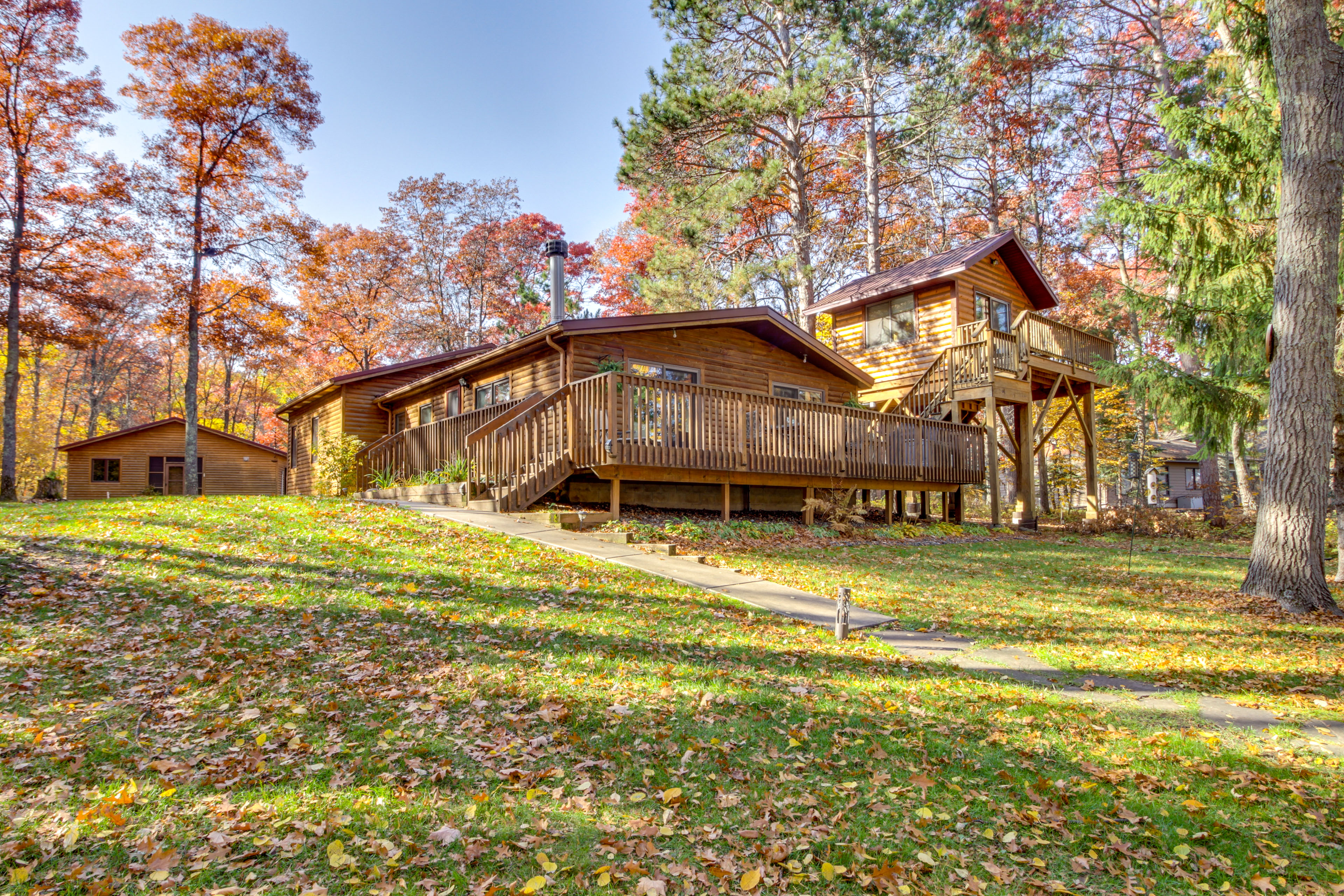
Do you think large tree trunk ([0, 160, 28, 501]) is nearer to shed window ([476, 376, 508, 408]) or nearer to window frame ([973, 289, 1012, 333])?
shed window ([476, 376, 508, 408])

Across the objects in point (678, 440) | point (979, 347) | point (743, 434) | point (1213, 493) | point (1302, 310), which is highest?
point (979, 347)

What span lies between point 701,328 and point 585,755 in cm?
1310

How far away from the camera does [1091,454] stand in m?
20.4

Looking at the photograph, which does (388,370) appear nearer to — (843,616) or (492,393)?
(492,393)

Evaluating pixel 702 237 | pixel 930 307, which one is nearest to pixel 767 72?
pixel 702 237

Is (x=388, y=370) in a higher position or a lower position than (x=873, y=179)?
lower

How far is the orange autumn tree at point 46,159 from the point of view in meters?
17.8

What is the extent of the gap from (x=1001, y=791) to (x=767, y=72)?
24258mm

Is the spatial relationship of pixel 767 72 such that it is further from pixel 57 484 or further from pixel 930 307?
pixel 57 484

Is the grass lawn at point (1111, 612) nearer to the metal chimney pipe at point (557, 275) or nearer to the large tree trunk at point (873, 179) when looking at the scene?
the metal chimney pipe at point (557, 275)

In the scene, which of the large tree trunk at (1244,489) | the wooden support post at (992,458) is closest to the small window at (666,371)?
the wooden support post at (992,458)

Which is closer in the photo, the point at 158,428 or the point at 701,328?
the point at 701,328

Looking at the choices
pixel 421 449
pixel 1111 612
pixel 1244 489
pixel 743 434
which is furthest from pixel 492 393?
pixel 1244 489

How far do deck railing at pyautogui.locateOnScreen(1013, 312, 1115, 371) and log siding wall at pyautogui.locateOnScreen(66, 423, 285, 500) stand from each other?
27.5 m
